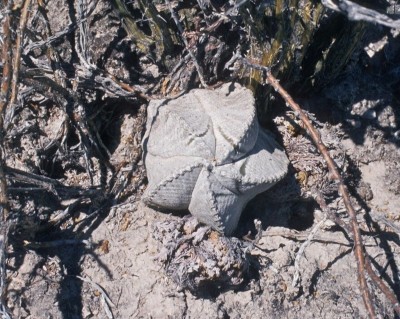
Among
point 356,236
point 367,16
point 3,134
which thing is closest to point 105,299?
point 3,134

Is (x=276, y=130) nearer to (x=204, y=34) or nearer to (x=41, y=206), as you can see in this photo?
(x=204, y=34)

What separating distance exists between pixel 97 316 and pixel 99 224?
0.95 ft

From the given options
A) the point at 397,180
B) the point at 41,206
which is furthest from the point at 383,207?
the point at 41,206

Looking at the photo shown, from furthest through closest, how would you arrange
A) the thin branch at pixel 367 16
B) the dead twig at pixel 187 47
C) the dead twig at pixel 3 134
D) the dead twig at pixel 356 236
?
the dead twig at pixel 187 47, the dead twig at pixel 356 236, the dead twig at pixel 3 134, the thin branch at pixel 367 16

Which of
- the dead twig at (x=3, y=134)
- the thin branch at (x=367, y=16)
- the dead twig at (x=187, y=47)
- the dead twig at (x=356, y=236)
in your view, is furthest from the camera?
the dead twig at (x=187, y=47)

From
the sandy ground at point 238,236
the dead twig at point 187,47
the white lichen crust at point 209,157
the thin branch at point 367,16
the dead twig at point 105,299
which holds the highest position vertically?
the thin branch at point 367,16

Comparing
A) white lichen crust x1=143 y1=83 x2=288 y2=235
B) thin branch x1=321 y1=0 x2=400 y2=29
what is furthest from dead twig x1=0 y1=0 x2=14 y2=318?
thin branch x1=321 y1=0 x2=400 y2=29

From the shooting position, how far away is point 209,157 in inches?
64.7

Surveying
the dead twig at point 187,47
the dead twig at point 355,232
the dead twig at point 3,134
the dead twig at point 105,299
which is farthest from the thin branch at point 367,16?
the dead twig at point 105,299

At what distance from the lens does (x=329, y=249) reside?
1.91 meters

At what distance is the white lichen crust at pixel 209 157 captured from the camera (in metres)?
1.64

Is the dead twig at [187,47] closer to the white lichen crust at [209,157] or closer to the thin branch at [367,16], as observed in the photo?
the white lichen crust at [209,157]

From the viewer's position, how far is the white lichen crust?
1.64m

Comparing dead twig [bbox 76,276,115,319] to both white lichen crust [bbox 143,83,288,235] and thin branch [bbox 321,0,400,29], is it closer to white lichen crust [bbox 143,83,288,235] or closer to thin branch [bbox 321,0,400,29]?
white lichen crust [bbox 143,83,288,235]
